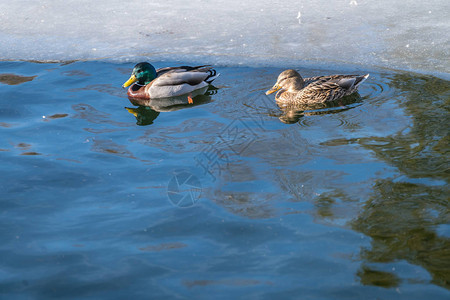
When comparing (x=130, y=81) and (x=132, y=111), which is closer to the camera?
(x=132, y=111)

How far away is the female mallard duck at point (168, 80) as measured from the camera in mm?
7641

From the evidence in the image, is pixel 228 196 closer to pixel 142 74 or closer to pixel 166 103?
pixel 166 103

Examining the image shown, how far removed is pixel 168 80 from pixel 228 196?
10.6 feet

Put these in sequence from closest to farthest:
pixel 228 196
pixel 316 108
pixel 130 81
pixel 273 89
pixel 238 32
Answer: pixel 228 196 < pixel 316 108 < pixel 273 89 < pixel 130 81 < pixel 238 32

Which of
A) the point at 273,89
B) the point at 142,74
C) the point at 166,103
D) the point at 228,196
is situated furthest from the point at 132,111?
the point at 228,196

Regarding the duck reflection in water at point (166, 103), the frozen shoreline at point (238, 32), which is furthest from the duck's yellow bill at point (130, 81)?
the frozen shoreline at point (238, 32)

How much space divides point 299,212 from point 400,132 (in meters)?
1.91

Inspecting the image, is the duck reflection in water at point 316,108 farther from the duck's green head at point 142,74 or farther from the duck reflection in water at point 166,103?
the duck's green head at point 142,74

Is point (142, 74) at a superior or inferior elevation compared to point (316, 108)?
superior

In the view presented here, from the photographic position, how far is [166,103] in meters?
7.68

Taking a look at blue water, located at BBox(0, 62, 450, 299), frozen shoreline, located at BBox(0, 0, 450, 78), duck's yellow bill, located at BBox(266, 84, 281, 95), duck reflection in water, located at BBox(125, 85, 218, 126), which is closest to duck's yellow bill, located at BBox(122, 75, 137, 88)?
duck reflection in water, located at BBox(125, 85, 218, 126)

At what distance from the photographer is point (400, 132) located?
5922mm

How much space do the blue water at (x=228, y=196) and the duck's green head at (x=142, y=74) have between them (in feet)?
1.23

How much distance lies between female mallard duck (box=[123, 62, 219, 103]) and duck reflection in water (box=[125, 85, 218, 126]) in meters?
0.06
